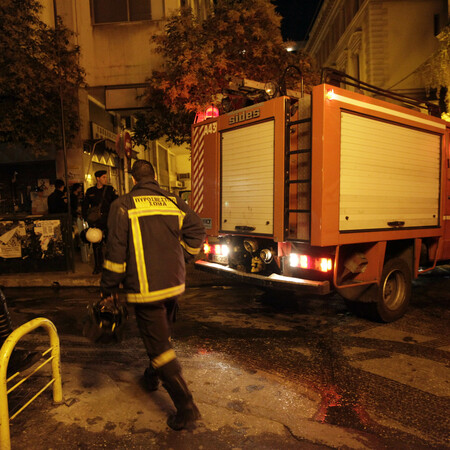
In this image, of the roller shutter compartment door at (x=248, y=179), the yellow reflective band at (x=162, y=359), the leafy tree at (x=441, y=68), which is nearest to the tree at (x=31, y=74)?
the roller shutter compartment door at (x=248, y=179)

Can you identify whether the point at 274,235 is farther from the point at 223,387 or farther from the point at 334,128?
the point at 223,387

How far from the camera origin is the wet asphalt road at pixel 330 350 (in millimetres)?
2906

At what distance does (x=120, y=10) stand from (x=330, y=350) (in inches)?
562

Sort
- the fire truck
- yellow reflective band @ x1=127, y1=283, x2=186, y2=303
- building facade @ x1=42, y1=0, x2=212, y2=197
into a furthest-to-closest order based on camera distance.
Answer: building facade @ x1=42, y1=0, x2=212, y2=197, the fire truck, yellow reflective band @ x1=127, y1=283, x2=186, y2=303

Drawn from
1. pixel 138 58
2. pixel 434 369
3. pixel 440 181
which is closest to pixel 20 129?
pixel 138 58

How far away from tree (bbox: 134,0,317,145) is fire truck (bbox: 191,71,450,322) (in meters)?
5.00

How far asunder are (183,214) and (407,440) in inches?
84.9

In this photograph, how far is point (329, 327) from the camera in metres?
4.99

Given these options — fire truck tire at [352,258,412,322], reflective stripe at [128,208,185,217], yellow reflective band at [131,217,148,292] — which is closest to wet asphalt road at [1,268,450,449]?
fire truck tire at [352,258,412,322]

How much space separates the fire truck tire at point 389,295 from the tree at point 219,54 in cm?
668

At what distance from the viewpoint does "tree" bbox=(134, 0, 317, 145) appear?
1048 centimetres

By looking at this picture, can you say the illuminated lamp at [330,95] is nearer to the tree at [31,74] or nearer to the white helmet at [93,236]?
the white helmet at [93,236]

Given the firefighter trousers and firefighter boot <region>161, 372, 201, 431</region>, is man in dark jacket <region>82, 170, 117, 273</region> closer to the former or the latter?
the firefighter trousers

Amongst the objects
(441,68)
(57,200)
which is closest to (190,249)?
(57,200)
